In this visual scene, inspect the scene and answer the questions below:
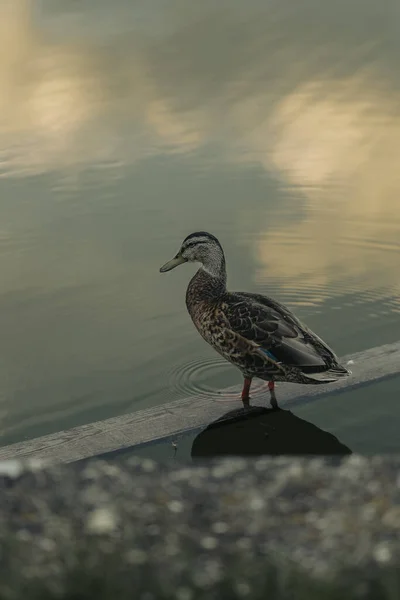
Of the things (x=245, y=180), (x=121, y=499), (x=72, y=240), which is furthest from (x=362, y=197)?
(x=121, y=499)

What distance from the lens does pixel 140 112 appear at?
13453 millimetres

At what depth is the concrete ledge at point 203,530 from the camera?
4340mm

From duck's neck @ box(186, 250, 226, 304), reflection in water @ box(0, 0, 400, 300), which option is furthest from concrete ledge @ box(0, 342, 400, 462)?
reflection in water @ box(0, 0, 400, 300)

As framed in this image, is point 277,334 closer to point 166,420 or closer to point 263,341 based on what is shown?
point 263,341

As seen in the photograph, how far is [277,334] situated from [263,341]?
9 centimetres

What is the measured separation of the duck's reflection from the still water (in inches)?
4.6

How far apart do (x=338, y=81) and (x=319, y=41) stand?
2370 millimetres

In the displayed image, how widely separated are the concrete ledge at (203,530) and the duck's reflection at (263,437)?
210 mm

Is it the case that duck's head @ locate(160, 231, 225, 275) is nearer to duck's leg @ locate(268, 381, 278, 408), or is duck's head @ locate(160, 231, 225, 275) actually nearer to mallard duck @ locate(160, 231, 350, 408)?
mallard duck @ locate(160, 231, 350, 408)

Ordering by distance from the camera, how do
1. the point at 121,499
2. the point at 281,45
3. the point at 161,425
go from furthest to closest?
1. the point at 281,45
2. the point at 161,425
3. the point at 121,499

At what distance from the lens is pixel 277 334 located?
20.0 feet

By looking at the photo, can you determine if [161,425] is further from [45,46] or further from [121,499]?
[45,46]

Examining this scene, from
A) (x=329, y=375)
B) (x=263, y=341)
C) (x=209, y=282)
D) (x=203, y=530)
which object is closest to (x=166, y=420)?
(x=263, y=341)

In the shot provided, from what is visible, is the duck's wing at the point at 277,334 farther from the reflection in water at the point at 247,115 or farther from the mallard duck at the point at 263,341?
the reflection in water at the point at 247,115
